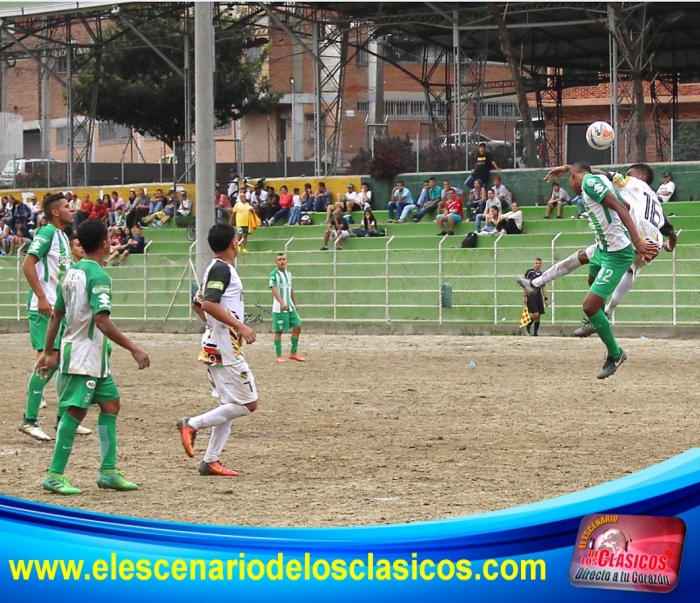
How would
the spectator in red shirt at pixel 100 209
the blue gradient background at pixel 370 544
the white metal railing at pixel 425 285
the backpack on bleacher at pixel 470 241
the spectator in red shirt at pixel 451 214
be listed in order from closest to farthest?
the blue gradient background at pixel 370 544, the white metal railing at pixel 425 285, the backpack on bleacher at pixel 470 241, the spectator in red shirt at pixel 451 214, the spectator in red shirt at pixel 100 209

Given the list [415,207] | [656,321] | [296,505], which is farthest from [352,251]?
[296,505]

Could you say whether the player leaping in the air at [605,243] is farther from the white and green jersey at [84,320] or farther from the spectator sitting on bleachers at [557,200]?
the spectator sitting on bleachers at [557,200]

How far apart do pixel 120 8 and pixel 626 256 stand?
29.2 metres

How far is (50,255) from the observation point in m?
10.6

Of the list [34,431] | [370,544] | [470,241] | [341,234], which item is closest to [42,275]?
[34,431]

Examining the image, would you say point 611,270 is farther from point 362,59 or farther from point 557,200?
point 362,59

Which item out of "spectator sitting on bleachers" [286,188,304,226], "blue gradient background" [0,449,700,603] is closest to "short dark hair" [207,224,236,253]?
"blue gradient background" [0,449,700,603]

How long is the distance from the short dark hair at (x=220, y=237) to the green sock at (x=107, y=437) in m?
1.37

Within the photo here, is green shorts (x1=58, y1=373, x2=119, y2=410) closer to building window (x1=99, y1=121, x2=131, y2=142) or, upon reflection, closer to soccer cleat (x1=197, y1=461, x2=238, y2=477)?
soccer cleat (x1=197, y1=461, x2=238, y2=477)

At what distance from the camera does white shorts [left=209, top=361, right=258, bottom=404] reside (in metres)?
8.52

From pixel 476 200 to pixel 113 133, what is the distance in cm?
3509

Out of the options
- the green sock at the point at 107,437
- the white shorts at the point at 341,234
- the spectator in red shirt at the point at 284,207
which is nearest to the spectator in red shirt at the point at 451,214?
the white shorts at the point at 341,234

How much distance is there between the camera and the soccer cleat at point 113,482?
7961mm

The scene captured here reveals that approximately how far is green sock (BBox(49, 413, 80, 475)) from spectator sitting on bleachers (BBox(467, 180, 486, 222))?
22.5 metres
